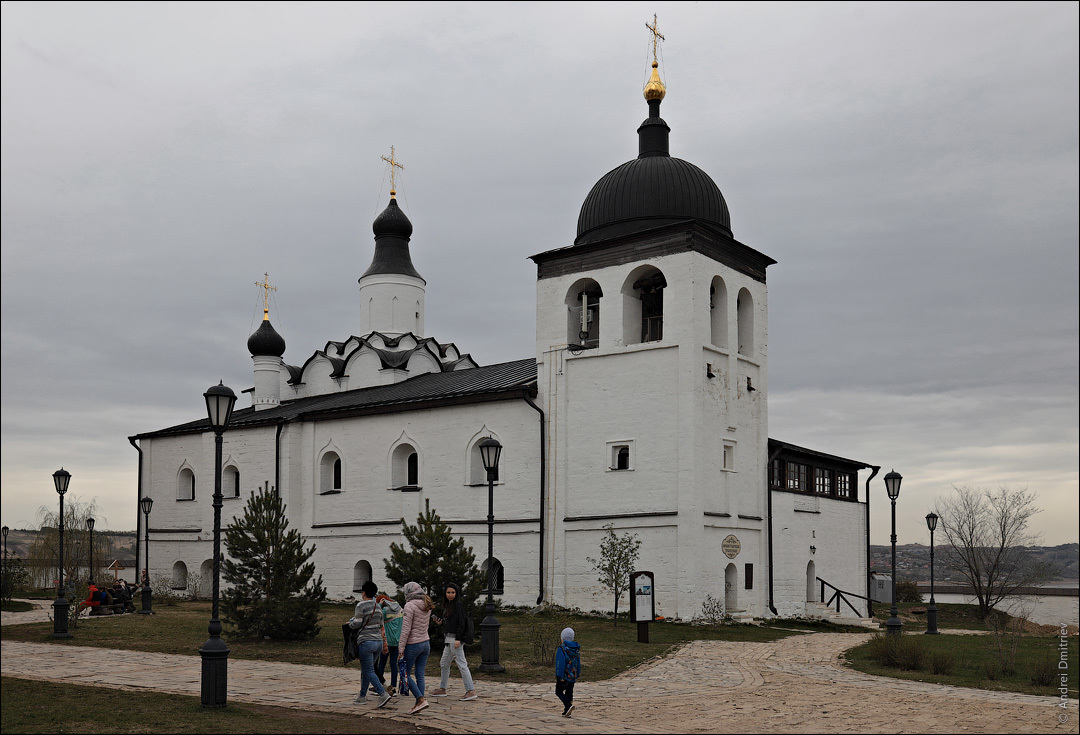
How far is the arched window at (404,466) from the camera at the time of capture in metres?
32.2

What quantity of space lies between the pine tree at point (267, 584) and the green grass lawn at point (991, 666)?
10.5 metres

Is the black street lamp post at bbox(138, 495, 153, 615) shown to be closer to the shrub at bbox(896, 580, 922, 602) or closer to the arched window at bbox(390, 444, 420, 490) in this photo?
the arched window at bbox(390, 444, 420, 490)

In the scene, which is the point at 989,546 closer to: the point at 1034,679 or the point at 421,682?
the point at 1034,679

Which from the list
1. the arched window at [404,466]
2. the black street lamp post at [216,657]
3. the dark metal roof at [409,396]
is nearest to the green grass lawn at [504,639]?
the black street lamp post at [216,657]

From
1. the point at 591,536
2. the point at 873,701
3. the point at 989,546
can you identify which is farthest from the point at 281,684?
the point at 989,546

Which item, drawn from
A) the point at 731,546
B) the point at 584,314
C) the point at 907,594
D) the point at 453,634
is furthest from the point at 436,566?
the point at 907,594

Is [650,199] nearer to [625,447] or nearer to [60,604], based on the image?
[625,447]

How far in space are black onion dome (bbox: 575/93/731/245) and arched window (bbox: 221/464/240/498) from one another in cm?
1629

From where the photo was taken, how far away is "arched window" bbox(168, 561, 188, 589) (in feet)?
125

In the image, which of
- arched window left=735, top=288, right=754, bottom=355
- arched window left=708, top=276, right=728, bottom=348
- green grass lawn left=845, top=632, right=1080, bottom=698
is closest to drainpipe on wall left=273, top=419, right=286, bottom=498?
arched window left=708, top=276, right=728, bottom=348

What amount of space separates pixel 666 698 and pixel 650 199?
17796 millimetres

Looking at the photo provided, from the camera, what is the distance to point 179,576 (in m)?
38.5

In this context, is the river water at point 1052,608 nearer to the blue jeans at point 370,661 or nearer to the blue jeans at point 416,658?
the blue jeans at point 416,658

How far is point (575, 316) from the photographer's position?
2989 centimetres
